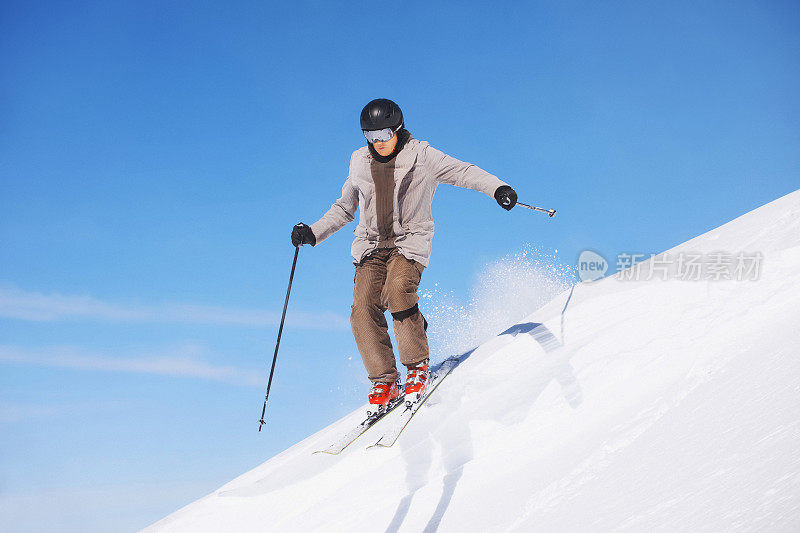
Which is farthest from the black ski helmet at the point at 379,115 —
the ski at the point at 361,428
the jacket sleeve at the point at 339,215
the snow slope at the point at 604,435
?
the ski at the point at 361,428

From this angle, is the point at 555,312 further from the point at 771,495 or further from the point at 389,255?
the point at 771,495

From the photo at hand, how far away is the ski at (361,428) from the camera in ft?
13.5

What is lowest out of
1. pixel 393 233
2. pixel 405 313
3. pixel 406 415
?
pixel 406 415

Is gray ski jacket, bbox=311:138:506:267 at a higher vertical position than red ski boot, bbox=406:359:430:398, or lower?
higher

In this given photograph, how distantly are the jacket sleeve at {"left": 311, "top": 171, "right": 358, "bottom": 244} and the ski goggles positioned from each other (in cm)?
54

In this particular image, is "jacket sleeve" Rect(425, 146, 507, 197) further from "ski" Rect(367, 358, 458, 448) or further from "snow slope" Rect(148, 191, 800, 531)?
"ski" Rect(367, 358, 458, 448)

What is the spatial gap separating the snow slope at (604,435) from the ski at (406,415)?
0.07 metres

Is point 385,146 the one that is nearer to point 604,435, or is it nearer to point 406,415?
point 406,415

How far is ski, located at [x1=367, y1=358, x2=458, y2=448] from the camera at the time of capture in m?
3.80

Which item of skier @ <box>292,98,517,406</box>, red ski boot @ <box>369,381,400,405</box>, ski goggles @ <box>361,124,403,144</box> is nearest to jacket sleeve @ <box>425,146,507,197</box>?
skier @ <box>292,98,517,406</box>

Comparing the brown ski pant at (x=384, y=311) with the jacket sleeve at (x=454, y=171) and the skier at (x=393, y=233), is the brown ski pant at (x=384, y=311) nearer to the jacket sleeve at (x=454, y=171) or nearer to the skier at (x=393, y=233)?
the skier at (x=393, y=233)

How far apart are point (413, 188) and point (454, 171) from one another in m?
0.35

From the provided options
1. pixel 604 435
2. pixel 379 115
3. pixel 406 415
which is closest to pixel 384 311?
Answer: pixel 406 415

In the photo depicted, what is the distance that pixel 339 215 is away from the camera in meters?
4.81
